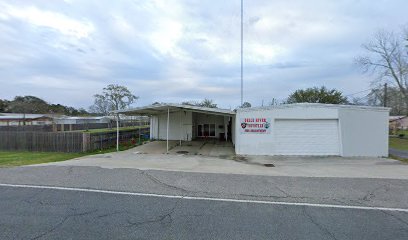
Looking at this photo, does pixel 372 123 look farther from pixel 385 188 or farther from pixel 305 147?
pixel 385 188

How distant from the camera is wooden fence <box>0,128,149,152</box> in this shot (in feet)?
56.1

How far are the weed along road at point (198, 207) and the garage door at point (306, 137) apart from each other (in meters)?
6.05

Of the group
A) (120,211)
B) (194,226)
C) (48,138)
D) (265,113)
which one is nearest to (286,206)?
(194,226)

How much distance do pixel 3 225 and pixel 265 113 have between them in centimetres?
1222

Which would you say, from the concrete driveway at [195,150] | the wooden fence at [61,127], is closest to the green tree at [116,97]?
the wooden fence at [61,127]

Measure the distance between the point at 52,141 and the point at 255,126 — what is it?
14.3m

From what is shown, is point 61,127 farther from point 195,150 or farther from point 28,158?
point 195,150

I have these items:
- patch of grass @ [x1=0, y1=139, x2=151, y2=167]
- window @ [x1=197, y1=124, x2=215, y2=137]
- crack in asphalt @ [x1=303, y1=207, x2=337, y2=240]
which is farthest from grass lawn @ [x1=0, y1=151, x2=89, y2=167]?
window @ [x1=197, y1=124, x2=215, y2=137]

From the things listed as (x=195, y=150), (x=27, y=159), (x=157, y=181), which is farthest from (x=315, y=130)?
A: (x=27, y=159)

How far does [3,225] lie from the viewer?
12.9 feet

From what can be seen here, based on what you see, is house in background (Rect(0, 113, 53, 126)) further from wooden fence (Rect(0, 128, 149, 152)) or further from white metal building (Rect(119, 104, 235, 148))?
white metal building (Rect(119, 104, 235, 148))

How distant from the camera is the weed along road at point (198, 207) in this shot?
379 cm

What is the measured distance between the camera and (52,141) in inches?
689

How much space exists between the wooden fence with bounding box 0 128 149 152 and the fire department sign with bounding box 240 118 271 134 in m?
11.0
